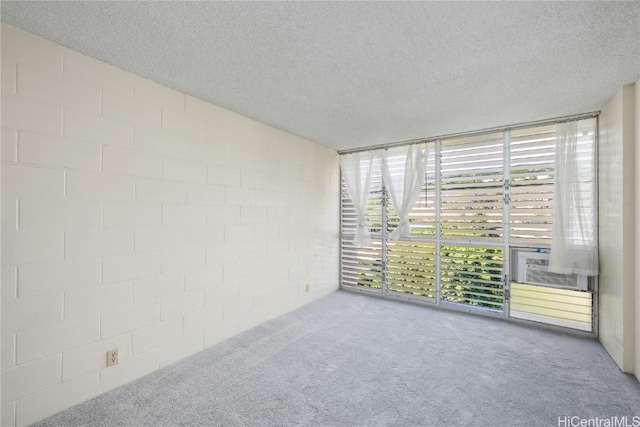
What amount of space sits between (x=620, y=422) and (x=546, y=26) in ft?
7.61

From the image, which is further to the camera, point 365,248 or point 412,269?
point 365,248

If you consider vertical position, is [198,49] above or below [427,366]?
above

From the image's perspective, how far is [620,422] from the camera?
5.59 feet

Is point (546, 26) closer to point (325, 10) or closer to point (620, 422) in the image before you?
point (325, 10)

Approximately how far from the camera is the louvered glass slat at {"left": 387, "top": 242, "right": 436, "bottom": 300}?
3.79 m

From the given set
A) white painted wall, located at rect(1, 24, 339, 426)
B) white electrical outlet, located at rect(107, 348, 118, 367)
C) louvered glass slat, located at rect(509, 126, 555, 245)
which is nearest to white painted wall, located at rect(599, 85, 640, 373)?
louvered glass slat, located at rect(509, 126, 555, 245)

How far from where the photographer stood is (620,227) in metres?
2.30

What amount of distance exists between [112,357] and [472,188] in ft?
12.5

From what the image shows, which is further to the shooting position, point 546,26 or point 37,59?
point 37,59

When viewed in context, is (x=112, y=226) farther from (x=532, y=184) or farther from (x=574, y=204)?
(x=574, y=204)

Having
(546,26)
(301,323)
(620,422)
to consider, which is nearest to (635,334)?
(620,422)

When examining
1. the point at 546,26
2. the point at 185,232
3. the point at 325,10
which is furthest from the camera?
Answer: the point at 185,232

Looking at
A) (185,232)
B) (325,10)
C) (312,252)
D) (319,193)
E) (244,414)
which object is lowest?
(244,414)

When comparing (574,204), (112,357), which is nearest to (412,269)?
(574,204)
